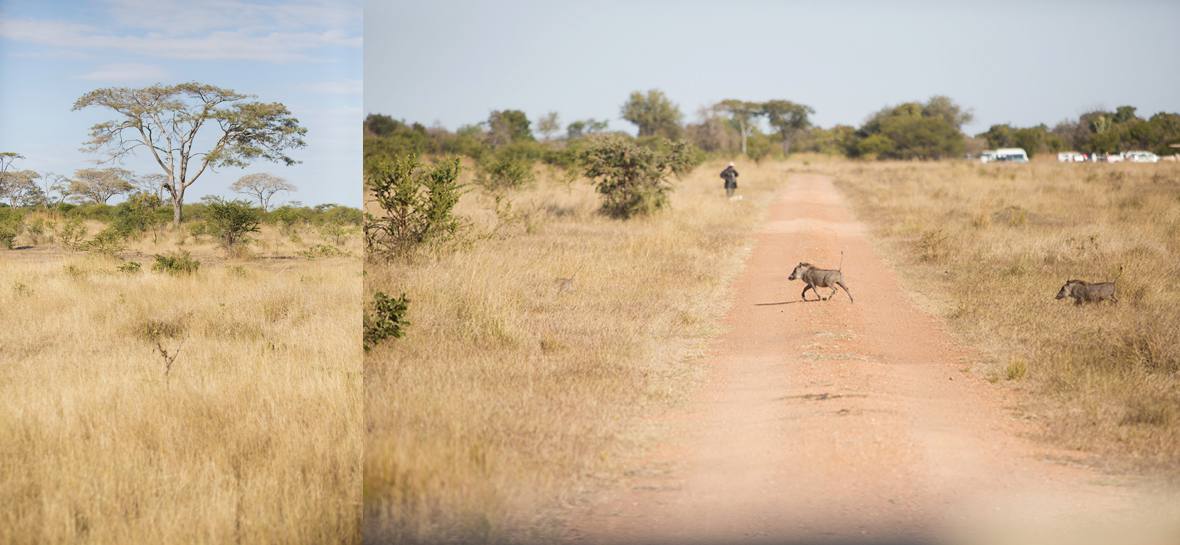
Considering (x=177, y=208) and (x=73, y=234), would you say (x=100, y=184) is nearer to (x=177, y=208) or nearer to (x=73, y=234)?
(x=177, y=208)

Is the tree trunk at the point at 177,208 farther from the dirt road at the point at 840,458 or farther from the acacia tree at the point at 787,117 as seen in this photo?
the acacia tree at the point at 787,117

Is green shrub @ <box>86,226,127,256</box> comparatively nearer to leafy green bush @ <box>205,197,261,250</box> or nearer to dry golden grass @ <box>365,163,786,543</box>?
leafy green bush @ <box>205,197,261,250</box>

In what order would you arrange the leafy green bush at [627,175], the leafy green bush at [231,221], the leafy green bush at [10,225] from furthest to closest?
the leafy green bush at [627,175] < the leafy green bush at [231,221] < the leafy green bush at [10,225]

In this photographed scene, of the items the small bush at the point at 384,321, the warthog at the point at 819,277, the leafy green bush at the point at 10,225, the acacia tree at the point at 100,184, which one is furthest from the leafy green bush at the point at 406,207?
the acacia tree at the point at 100,184

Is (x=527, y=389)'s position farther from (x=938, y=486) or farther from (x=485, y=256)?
(x=485, y=256)

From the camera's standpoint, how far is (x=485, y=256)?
1064cm

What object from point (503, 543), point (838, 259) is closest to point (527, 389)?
point (503, 543)

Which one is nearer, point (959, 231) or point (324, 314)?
point (324, 314)

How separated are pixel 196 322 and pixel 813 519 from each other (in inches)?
266

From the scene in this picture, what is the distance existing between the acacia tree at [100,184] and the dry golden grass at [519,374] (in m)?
9.63

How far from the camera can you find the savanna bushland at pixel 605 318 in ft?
13.9

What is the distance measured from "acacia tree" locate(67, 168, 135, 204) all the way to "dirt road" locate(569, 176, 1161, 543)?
15187 mm

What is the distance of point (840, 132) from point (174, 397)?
238ft

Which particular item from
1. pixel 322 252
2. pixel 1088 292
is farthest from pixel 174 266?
pixel 1088 292
